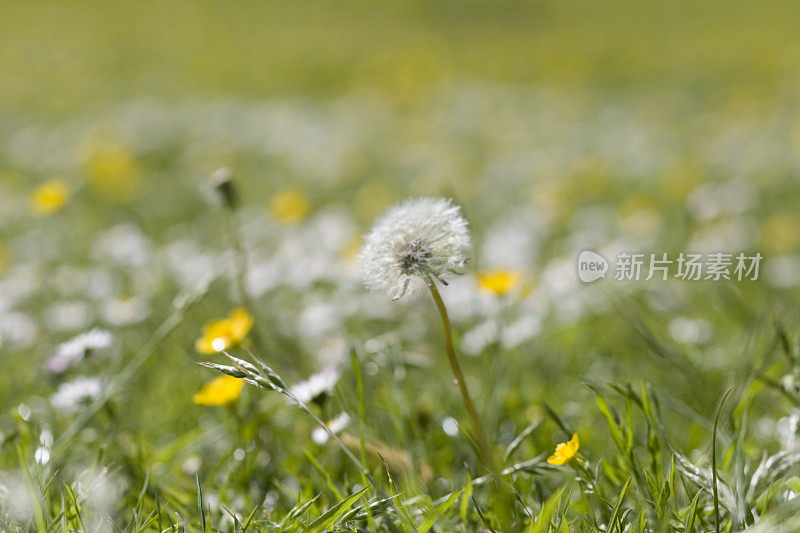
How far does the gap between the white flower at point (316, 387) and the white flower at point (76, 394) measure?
47 cm

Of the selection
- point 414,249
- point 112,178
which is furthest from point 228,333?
point 112,178

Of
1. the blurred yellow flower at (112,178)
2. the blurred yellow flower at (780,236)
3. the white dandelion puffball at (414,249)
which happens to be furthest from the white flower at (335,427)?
the blurred yellow flower at (112,178)

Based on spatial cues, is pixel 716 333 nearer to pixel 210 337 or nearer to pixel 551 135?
pixel 210 337

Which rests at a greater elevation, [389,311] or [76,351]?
[76,351]

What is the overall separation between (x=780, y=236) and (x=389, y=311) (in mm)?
1963

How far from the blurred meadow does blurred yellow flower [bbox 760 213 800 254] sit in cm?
2

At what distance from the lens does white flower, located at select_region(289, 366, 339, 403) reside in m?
1.46

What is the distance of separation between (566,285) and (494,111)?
572cm

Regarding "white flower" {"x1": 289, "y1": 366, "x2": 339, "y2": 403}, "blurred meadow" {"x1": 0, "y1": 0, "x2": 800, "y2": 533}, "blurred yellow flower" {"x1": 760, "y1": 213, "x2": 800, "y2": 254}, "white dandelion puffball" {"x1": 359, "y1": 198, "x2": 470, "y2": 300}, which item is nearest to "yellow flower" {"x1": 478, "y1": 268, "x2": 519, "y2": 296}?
"blurred meadow" {"x1": 0, "y1": 0, "x2": 800, "y2": 533}

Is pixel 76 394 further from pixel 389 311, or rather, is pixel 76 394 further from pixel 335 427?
pixel 389 311

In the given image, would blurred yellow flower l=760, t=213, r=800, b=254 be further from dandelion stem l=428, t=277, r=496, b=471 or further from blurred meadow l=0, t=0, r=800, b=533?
dandelion stem l=428, t=277, r=496, b=471

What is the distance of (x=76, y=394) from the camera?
1.66 metres

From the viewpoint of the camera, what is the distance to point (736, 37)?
1415 centimetres

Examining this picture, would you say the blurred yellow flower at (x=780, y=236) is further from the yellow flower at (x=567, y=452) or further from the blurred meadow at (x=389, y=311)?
the yellow flower at (x=567, y=452)
